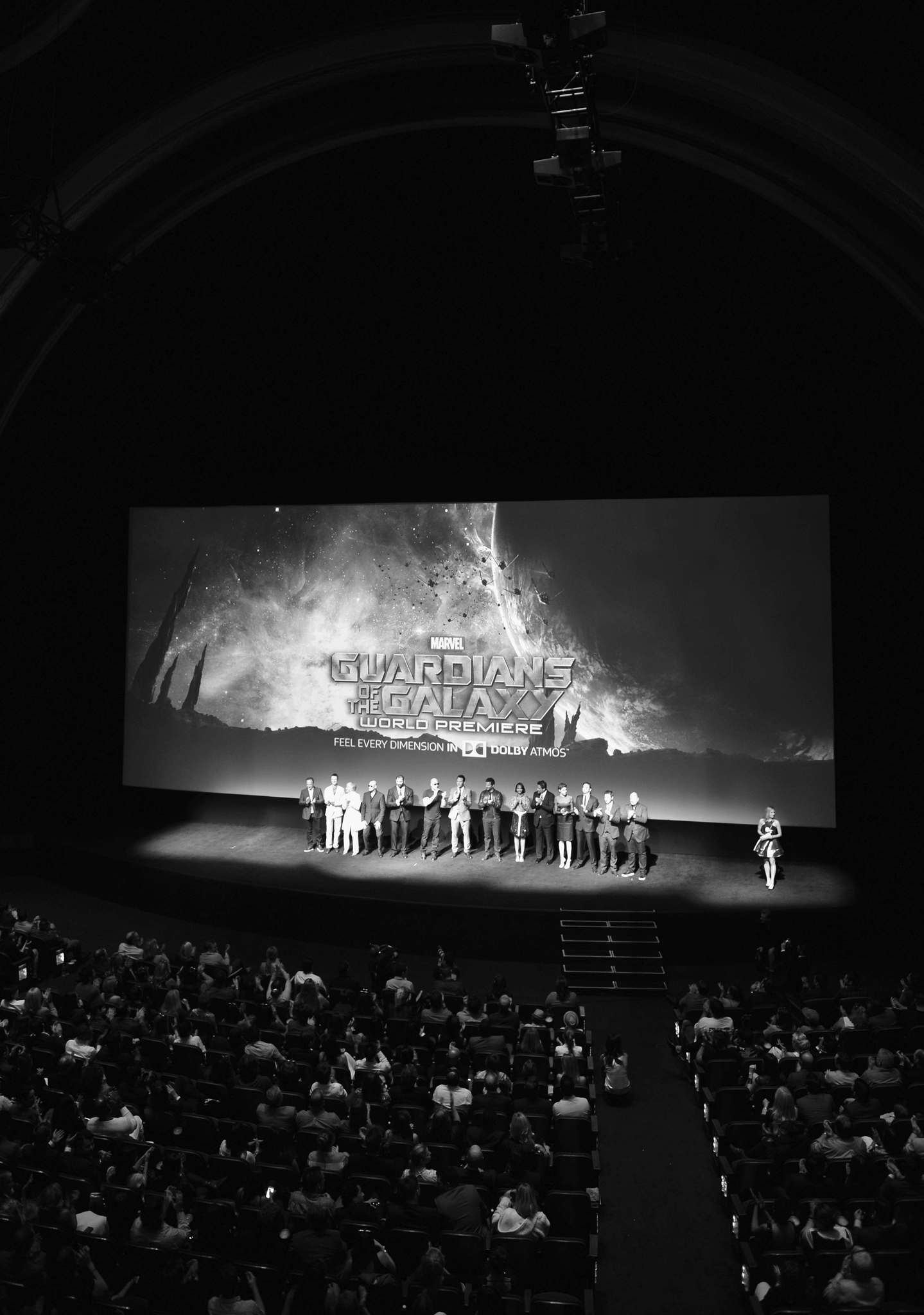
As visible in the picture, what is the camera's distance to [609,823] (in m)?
15.0

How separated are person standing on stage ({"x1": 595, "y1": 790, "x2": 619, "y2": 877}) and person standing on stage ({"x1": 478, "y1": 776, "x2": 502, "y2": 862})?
4.94ft

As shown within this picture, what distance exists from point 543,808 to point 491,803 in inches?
32.6

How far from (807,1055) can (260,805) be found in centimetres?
1124

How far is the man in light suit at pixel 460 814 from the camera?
15.6 metres

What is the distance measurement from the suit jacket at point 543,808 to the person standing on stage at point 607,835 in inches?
26.9

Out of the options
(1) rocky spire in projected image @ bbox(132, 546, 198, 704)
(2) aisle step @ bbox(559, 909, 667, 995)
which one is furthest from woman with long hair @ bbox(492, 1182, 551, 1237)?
(1) rocky spire in projected image @ bbox(132, 546, 198, 704)

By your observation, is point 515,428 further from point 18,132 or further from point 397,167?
point 18,132

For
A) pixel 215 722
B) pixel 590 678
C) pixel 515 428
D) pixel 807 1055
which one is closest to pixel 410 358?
pixel 515 428

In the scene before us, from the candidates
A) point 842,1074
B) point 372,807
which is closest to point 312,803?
point 372,807

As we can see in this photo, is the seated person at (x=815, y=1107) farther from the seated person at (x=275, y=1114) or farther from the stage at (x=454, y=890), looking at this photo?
the stage at (x=454, y=890)

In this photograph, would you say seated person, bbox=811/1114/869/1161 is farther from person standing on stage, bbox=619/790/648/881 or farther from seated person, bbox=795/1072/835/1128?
person standing on stage, bbox=619/790/648/881

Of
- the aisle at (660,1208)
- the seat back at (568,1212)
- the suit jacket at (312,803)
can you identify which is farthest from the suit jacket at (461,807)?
the seat back at (568,1212)

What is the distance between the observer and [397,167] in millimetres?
14648

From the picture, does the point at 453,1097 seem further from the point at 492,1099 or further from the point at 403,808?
the point at 403,808
